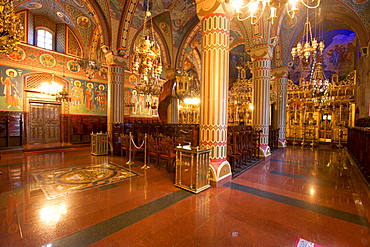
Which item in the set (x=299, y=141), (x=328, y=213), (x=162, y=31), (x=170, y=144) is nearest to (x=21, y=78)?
(x=162, y=31)

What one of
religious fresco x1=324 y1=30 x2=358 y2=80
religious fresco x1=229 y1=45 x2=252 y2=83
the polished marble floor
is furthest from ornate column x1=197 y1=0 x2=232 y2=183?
religious fresco x1=229 y1=45 x2=252 y2=83

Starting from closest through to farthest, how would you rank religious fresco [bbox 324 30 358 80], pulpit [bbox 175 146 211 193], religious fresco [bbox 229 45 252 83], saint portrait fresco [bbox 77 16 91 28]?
pulpit [bbox 175 146 211 193], saint portrait fresco [bbox 77 16 91 28], religious fresco [bbox 324 30 358 80], religious fresco [bbox 229 45 252 83]

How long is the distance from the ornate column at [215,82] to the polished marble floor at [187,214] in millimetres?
909

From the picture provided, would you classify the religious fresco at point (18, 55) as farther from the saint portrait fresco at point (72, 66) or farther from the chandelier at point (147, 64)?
the chandelier at point (147, 64)

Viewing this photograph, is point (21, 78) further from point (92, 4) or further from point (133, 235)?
point (133, 235)

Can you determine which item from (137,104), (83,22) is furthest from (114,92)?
(83,22)

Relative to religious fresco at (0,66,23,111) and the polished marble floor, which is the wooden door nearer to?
religious fresco at (0,66,23,111)

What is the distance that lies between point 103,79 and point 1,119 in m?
5.92

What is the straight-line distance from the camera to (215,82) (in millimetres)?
4332

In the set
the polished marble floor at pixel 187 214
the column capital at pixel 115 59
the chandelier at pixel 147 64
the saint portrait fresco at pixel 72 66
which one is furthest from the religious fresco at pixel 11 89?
the chandelier at pixel 147 64

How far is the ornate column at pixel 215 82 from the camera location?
4281 mm

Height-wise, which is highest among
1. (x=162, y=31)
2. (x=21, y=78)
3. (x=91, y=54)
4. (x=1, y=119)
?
(x=162, y=31)

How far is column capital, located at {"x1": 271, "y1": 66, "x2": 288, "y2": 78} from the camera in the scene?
1066cm

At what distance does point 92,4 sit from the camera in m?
7.63
